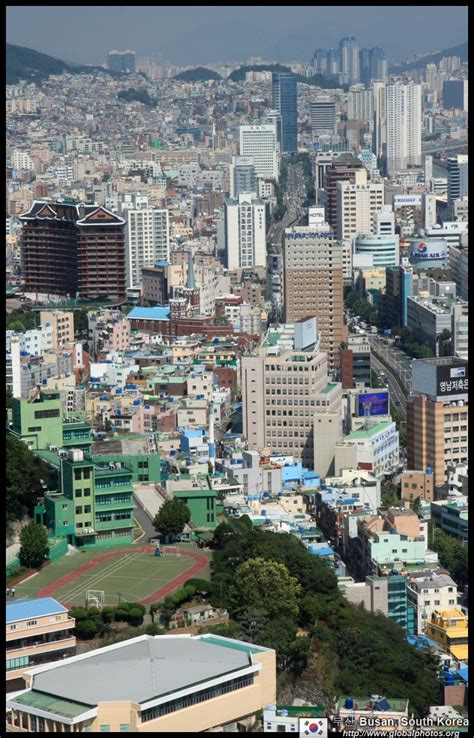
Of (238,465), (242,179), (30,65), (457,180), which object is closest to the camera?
(238,465)

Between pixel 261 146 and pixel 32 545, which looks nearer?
pixel 32 545

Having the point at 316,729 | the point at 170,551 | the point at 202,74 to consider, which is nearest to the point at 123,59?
the point at 202,74

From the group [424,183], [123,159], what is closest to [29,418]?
[424,183]

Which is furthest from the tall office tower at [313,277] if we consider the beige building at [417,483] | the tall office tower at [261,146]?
the tall office tower at [261,146]

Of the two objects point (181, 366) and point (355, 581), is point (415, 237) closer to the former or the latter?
point (181, 366)

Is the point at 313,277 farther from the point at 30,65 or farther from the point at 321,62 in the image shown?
the point at 30,65

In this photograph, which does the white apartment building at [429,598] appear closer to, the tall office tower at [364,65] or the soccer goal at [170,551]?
the soccer goal at [170,551]

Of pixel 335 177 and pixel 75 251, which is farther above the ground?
pixel 335 177
